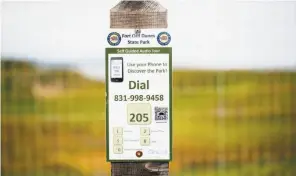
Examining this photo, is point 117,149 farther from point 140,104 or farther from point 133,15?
point 133,15

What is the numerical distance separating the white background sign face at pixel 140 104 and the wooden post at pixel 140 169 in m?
0.04

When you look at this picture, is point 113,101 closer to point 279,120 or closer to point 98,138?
point 98,138

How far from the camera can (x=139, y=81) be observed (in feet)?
4.31

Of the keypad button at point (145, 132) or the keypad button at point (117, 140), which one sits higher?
the keypad button at point (145, 132)

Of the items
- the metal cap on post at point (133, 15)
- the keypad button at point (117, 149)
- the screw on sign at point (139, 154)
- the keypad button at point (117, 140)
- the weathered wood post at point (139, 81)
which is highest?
the metal cap on post at point (133, 15)

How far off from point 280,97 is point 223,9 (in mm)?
378

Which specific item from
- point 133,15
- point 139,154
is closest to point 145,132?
point 139,154

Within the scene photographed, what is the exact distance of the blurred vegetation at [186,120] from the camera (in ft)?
4.32

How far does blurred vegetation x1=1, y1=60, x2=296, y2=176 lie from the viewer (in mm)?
1316

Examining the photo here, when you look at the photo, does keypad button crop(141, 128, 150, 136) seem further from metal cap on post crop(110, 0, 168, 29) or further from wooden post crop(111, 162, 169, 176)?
metal cap on post crop(110, 0, 168, 29)

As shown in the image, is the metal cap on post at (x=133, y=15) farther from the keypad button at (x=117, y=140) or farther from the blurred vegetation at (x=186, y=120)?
the keypad button at (x=117, y=140)

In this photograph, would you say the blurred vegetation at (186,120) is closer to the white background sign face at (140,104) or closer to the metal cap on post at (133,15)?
the white background sign face at (140,104)

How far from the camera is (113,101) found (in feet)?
4.31

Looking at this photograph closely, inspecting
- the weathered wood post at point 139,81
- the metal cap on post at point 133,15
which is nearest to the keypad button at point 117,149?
the weathered wood post at point 139,81
